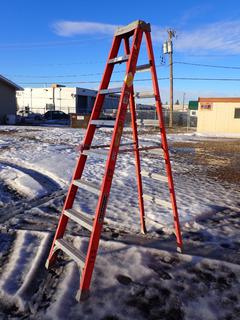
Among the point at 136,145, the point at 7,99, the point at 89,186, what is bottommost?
the point at 89,186

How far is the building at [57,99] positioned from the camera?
5638cm

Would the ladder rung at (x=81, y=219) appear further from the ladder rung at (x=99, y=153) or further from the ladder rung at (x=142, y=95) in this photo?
the ladder rung at (x=142, y=95)

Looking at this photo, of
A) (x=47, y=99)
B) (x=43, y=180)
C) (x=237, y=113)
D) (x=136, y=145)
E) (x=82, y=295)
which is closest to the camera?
(x=82, y=295)

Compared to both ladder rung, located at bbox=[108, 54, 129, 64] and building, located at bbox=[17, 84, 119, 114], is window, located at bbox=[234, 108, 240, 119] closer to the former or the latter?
ladder rung, located at bbox=[108, 54, 129, 64]

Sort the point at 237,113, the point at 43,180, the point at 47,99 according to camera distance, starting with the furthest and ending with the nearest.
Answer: the point at 47,99 → the point at 237,113 → the point at 43,180

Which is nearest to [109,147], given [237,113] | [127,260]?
[127,260]

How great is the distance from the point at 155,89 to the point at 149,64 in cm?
29

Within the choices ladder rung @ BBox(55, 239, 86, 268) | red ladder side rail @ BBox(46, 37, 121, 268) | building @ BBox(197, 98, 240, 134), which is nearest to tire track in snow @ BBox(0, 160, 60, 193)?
red ladder side rail @ BBox(46, 37, 121, 268)

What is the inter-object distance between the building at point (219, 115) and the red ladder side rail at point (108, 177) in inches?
1022

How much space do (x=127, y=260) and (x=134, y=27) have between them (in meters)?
2.58

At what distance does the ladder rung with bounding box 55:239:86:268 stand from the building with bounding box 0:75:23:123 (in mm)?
32788

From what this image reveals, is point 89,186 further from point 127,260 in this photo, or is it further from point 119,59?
point 119,59

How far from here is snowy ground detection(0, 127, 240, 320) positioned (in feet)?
9.30

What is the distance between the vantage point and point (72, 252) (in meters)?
3.13
